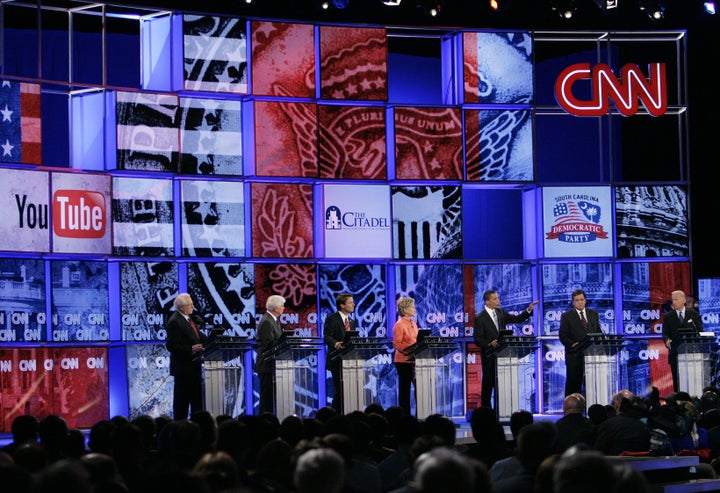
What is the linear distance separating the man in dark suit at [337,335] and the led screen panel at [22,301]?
327 centimetres

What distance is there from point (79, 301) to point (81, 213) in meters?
1.03

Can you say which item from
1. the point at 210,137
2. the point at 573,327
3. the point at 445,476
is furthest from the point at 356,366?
the point at 445,476

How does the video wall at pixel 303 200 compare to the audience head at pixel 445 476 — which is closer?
the audience head at pixel 445 476

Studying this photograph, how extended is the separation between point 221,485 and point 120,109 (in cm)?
1053

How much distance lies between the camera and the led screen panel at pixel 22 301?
558 inches

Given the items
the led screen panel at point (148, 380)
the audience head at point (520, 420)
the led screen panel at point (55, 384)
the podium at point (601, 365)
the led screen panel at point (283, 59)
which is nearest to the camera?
the audience head at point (520, 420)

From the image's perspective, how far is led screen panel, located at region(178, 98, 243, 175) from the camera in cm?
1539

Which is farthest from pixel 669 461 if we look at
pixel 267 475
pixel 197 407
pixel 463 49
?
pixel 463 49

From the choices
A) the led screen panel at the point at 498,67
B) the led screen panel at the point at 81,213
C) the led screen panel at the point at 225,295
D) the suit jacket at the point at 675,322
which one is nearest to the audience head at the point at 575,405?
the suit jacket at the point at 675,322

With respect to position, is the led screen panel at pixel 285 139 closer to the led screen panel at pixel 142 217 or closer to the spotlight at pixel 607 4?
the led screen panel at pixel 142 217

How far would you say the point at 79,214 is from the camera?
1470 cm

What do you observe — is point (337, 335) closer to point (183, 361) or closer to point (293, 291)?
point (293, 291)

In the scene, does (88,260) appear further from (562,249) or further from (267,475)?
(267,475)

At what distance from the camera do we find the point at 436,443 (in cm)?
722
